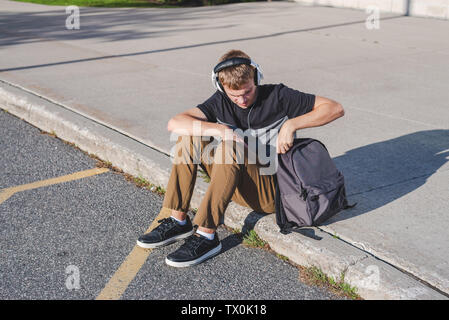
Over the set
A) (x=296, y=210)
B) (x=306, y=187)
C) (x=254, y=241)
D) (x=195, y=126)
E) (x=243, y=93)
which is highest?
(x=243, y=93)

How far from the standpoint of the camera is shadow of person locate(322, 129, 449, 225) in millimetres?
3916

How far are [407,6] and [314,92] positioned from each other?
8485mm

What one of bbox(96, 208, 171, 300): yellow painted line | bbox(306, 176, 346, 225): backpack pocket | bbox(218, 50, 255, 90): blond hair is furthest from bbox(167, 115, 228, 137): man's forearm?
bbox(96, 208, 171, 300): yellow painted line

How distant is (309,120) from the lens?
11.7 ft

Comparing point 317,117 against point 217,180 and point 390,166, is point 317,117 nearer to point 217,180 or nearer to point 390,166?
point 217,180

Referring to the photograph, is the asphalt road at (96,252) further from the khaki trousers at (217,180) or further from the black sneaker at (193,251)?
the khaki trousers at (217,180)

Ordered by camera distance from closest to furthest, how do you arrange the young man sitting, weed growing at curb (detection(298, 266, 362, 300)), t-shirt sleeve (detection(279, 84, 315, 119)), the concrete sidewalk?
weed growing at curb (detection(298, 266, 362, 300)) < the concrete sidewalk < the young man sitting < t-shirt sleeve (detection(279, 84, 315, 119))

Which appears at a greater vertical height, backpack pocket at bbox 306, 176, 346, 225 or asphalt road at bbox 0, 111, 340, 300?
backpack pocket at bbox 306, 176, 346, 225

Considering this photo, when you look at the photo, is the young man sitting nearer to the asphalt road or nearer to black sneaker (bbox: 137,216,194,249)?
black sneaker (bbox: 137,216,194,249)

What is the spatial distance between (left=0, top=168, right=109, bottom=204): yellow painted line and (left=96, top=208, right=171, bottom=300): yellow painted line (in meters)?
1.37

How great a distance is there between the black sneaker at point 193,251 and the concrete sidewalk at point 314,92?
34 cm

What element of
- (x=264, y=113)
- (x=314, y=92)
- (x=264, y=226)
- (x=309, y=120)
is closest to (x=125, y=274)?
(x=264, y=226)
